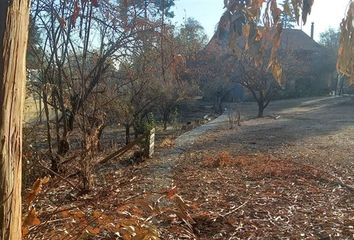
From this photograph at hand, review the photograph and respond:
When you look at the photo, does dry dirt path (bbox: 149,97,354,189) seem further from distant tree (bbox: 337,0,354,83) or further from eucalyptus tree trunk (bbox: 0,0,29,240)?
eucalyptus tree trunk (bbox: 0,0,29,240)

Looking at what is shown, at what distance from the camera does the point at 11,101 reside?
68.0 inches

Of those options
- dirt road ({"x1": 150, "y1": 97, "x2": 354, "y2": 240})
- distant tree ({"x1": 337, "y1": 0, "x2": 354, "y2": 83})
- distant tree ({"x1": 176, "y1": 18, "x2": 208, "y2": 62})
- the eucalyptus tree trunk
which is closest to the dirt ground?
dirt road ({"x1": 150, "y1": 97, "x2": 354, "y2": 240})

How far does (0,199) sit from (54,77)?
7.55 m

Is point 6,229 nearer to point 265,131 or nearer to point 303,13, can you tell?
point 303,13

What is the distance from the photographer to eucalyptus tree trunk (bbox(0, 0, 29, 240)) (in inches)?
66.3

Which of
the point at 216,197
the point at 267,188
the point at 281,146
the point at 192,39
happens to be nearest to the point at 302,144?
the point at 281,146

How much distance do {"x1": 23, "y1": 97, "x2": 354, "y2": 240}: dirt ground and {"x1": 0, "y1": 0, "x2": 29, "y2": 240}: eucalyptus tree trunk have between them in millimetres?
952

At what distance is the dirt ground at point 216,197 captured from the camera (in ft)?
10.4

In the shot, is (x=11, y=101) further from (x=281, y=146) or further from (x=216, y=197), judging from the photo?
(x=281, y=146)

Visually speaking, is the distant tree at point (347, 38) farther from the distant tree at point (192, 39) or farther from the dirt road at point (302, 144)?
the distant tree at point (192, 39)

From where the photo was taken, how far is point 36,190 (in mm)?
2479

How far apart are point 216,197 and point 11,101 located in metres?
5.12

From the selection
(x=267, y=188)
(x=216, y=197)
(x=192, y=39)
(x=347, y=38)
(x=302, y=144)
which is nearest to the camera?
(x=347, y=38)

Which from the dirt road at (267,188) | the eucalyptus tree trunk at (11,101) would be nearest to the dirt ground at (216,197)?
the dirt road at (267,188)
